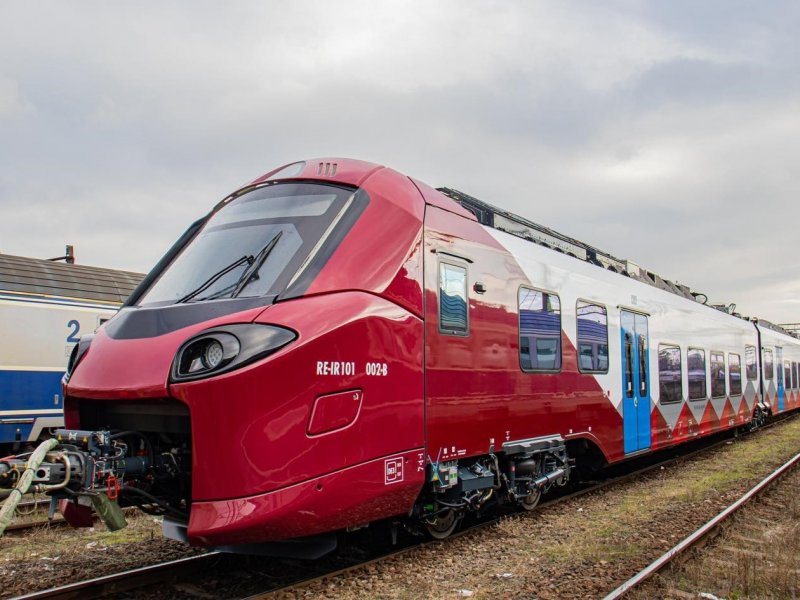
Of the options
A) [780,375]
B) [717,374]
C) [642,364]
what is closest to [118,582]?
[642,364]

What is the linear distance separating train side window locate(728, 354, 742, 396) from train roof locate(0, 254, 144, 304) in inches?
501

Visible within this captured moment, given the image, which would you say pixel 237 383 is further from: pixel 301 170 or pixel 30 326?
pixel 30 326

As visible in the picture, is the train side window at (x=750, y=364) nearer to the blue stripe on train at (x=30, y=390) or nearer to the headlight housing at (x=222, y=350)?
the blue stripe on train at (x=30, y=390)

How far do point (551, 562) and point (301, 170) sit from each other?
Answer: 3859mm

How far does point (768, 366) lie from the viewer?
1991 cm

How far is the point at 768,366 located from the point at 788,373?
Answer: 4.69 meters

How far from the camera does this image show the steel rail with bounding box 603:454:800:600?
16.1 ft

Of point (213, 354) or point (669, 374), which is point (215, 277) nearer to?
point (213, 354)

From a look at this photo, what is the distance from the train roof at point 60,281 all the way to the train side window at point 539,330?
28.6 feet

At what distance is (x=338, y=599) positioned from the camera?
4.65 meters

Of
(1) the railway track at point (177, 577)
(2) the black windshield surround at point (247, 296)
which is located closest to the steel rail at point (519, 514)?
(1) the railway track at point (177, 577)

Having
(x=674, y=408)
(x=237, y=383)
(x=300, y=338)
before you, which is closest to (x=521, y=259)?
(x=300, y=338)

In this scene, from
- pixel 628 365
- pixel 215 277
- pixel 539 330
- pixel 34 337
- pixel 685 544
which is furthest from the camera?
pixel 34 337

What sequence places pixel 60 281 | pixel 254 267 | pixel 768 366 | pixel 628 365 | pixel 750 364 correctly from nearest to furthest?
1. pixel 254 267
2. pixel 628 365
3. pixel 60 281
4. pixel 750 364
5. pixel 768 366
